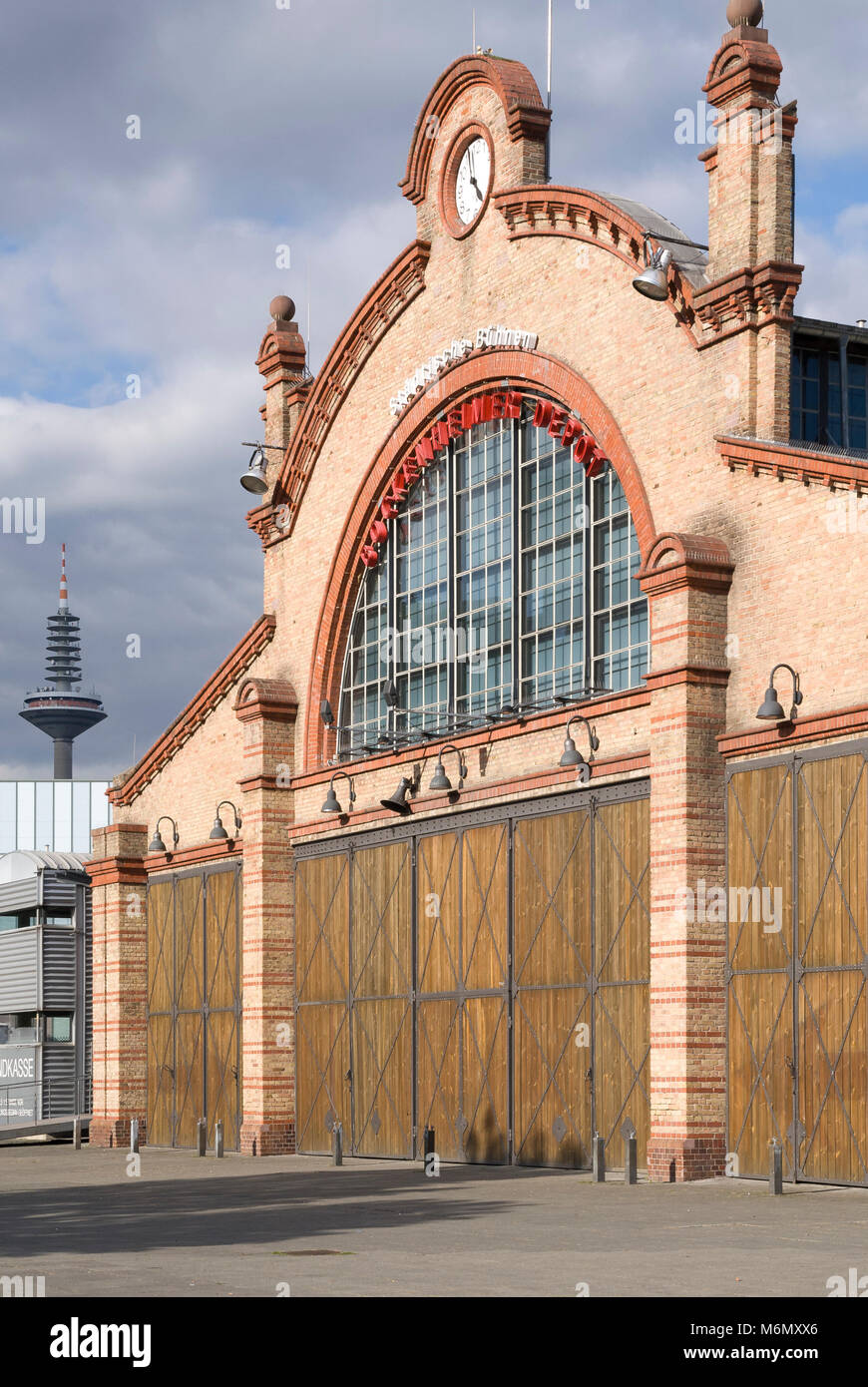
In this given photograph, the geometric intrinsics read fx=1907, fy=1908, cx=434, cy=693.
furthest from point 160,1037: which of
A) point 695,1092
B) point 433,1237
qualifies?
point 433,1237

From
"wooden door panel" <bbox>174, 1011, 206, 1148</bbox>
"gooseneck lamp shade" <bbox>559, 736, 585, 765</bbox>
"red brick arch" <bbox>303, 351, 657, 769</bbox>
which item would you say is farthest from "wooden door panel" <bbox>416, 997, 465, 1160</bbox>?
"wooden door panel" <bbox>174, 1011, 206, 1148</bbox>

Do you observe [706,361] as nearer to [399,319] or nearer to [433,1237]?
[399,319]

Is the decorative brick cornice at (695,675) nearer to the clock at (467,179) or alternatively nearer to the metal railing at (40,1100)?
the clock at (467,179)

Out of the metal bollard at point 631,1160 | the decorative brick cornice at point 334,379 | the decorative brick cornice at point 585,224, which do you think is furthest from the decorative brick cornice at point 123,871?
the metal bollard at point 631,1160

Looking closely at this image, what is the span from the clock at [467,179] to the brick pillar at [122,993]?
15.5 meters

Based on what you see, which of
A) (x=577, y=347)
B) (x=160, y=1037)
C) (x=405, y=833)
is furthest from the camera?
(x=160, y=1037)

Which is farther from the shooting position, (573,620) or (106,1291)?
(573,620)

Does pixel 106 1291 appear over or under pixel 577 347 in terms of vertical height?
under

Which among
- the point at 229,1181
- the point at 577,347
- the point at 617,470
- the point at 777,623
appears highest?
the point at 577,347

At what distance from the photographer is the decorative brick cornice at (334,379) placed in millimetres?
32469

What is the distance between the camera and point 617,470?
87.1 ft

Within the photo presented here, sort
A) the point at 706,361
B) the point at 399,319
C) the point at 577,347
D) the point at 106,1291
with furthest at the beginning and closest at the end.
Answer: the point at 399,319, the point at 577,347, the point at 706,361, the point at 106,1291

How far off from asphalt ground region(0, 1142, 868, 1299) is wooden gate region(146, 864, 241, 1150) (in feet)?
28.2

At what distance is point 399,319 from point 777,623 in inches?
476
